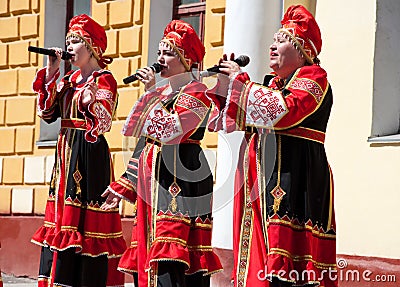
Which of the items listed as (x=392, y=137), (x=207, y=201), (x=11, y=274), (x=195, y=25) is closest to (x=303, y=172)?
(x=207, y=201)

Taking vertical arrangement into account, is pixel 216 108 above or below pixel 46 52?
below

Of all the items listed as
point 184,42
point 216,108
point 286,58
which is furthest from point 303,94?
point 184,42

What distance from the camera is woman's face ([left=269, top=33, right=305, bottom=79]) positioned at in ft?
16.9

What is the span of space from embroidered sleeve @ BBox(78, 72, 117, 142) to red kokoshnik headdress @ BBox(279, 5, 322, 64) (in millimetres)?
1532

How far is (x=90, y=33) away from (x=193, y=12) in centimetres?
340

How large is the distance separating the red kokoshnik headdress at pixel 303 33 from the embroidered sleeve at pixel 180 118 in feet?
2.43

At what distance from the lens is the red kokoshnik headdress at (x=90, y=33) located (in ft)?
21.5

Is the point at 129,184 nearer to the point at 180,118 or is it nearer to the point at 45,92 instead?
the point at 180,118

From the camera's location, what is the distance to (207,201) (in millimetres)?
5895

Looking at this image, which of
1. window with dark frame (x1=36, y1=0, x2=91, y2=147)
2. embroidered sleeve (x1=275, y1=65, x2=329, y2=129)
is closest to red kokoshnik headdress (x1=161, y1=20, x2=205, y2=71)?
embroidered sleeve (x1=275, y1=65, x2=329, y2=129)

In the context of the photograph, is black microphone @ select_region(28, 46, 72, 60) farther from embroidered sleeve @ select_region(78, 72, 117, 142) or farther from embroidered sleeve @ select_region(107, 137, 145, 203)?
embroidered sleeve @ select_region(107, 137, 145, 203)

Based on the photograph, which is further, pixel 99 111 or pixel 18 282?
pixel 18 282

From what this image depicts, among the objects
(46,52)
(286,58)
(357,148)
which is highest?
(46,52)

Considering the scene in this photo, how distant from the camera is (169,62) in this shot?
5.93 meters
